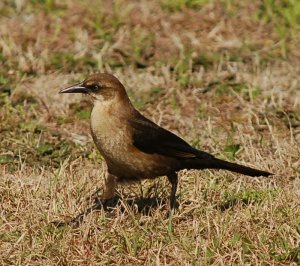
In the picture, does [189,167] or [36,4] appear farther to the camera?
[36,4]

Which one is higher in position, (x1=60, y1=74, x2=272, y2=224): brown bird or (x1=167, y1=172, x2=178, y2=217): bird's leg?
(x1=60, y1=74, x2=272, y2=224): brown bird

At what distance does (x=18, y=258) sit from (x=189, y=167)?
1594 millimetres

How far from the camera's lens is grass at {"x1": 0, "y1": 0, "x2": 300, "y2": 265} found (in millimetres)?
6523

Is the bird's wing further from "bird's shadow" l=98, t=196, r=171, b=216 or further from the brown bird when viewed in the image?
"bird's shadow" l=98, t=196, r=171, b=216

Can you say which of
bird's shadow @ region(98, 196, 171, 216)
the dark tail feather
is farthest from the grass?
the dark tail feather

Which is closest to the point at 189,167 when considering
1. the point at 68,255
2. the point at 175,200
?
the point at 175,200

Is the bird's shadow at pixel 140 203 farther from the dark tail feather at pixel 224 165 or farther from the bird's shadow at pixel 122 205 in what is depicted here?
the dark tail feather at pixel 224 165

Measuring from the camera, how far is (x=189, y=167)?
7.38 metres

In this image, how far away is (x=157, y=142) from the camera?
723cm

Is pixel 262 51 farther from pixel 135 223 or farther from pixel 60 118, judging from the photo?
pixel 135 223

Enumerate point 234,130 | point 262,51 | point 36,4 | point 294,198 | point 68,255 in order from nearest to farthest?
point 68,255 → point 294,198 → point 234,130 → point 262,51 → point 36,4

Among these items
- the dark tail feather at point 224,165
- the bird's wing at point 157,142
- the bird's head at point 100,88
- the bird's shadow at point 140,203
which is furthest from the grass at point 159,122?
the bird's head at point 100,88

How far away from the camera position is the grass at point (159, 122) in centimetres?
652

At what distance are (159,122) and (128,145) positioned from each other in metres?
2.67
